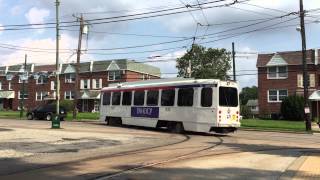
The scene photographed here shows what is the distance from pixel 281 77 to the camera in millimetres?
64500

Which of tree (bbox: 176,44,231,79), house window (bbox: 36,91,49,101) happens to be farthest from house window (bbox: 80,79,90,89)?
tree (bbox: 176,44,231,79)

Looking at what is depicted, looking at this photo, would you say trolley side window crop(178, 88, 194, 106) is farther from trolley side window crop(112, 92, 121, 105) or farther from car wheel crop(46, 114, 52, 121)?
Answer: car wheel crop(46, 114, 52, 121)

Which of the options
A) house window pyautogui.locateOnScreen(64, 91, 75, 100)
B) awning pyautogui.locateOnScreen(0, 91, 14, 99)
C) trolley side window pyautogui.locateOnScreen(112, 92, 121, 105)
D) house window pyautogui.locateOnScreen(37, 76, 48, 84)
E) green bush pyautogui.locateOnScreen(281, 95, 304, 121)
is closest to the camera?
trolley side window pyautogui.locateOnScreen(112, 92, 121, 105)

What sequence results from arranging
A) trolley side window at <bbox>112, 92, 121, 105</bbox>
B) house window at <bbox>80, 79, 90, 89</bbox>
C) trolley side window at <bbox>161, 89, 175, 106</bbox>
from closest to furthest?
trolley side window at <bbox>161, 89, 175, 106</bbox>
trolley side window at <bbox>112, 92, 121, 105</bbox>
house window at <bbox>80, 79, 90, 89</bbox>

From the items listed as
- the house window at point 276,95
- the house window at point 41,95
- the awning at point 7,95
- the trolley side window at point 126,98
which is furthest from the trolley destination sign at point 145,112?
the awning at point 7,95

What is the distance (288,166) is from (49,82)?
259 feet

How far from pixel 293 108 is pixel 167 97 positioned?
2903 centimetres

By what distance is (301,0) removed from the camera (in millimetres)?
39750

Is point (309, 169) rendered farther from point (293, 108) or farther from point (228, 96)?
point (293, 108)

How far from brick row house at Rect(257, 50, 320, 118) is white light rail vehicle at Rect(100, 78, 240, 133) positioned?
30.4 m

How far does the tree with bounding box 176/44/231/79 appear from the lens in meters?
73.6

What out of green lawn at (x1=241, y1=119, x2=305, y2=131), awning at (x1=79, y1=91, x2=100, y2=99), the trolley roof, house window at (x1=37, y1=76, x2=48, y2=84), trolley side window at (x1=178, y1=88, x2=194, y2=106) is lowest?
green lawn at (x1=241, y1=119, x2=305, y2=131)

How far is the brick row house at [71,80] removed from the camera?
83062mm

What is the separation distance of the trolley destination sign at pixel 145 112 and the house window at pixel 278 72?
3341 centimetres
